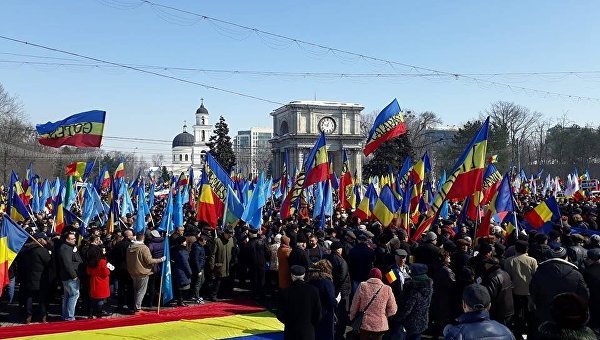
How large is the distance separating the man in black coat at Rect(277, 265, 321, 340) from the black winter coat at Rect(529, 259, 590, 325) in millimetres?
2808

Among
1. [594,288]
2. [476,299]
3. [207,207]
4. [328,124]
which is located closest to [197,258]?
[207,207]

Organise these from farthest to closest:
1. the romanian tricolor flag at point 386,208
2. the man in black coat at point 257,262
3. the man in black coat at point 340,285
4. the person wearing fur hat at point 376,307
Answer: the romanian tricolor flag at point 386,208 < the man in black coat at point 257,262 < the man in black coat at point 340,285 < the person wearing fur hat at point 376,307

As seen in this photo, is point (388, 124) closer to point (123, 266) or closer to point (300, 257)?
point (300, 257)

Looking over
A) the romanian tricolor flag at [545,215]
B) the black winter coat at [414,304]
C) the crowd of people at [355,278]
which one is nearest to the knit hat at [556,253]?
the crowd of people at [355,278]

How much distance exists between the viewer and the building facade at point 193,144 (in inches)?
5694

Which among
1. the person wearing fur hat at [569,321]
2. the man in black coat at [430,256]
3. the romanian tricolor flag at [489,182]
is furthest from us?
the romanian tricolor flag at [489,182]

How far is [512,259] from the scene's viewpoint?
26.6ft

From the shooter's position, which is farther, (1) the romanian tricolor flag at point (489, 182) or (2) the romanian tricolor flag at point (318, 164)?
(1) the romanian tricolor flag at point (489, 182)

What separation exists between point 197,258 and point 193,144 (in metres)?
140

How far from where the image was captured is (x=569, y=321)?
346cm

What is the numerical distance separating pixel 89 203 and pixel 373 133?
9132 mm

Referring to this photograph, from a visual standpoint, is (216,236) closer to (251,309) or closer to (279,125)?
(251,309)

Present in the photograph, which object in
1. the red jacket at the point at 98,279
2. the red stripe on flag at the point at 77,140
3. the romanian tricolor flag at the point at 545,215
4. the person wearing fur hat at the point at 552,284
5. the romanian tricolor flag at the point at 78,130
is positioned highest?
the romanian tricolor flag at the point at 78,130

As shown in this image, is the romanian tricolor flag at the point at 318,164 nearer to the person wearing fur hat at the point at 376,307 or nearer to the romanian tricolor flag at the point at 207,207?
the romanian tricolor flag at the point at 207,207
